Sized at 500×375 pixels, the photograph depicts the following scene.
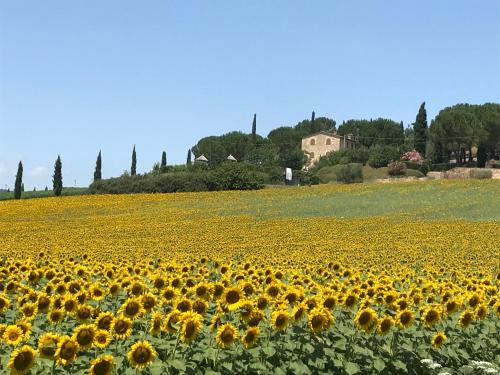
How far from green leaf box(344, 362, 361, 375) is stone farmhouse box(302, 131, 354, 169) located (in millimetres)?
118311

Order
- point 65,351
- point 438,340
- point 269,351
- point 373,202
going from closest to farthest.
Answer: point 65,351, point 269,351, point 438,340, point 373,202

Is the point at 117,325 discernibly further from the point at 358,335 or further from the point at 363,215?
the point at 363,215

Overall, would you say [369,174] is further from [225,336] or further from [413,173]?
[225,336]

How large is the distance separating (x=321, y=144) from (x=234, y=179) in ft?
227

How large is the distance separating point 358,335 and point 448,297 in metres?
1.47

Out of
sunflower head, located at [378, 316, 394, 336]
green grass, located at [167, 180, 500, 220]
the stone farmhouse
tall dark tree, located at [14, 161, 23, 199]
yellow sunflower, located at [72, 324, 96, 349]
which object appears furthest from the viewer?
the stone farmhouse

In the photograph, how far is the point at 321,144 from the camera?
126688 millimetres

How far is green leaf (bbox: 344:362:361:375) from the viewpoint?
5383 mm

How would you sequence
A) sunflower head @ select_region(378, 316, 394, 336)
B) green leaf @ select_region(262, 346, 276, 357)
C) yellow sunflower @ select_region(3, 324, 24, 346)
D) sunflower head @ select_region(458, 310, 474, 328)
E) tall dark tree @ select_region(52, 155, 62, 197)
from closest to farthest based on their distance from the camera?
yellow sunflower @ select_region(3, 324, 24, 346) → green leaf @ select_region(262, 346, 276, 357) → sunflower head @ select_region(378, 316, 394, 336) → sunflower head @ select_region(458, 310, 474, 328) → tall dark tree @ select_region(52, 155, 62, 197)

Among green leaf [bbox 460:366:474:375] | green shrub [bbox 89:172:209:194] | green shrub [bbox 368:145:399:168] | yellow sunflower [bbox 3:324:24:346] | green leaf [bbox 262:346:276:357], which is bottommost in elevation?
green leaf [bbox 460:366:474:375]

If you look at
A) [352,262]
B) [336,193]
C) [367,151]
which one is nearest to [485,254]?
[352,262]

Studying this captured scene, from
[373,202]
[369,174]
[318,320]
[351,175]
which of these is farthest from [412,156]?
[318,320]

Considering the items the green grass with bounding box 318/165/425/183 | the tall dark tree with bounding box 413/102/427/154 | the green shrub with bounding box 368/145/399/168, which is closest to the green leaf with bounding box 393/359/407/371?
the green grass with bounding box 318/165/425/183

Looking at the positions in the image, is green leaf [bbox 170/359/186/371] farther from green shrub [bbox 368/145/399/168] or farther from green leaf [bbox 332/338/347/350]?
green shrub [bbox 368/145/399/168]
